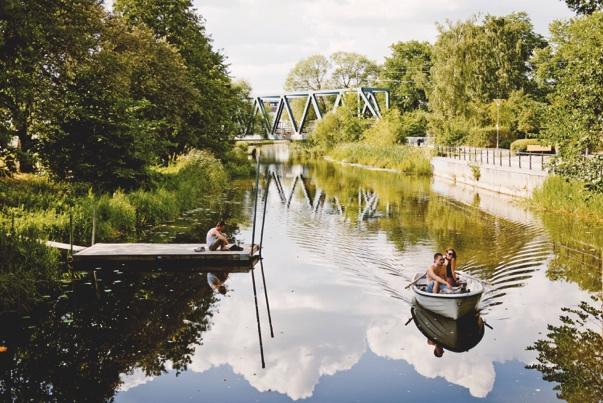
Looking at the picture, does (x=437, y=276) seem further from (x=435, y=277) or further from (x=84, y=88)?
(x=84, y=88)

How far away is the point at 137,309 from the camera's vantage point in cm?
1236

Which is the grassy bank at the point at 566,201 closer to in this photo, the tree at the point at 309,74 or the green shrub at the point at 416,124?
the green shrub at the point at 416,124

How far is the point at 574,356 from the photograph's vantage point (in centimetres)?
986

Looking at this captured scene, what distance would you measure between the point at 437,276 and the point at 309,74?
93.0 metres

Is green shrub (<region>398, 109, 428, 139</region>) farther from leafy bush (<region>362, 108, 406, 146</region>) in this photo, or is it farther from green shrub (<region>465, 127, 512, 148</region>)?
green shrub (<region>465, 127, 512, 148</region>)

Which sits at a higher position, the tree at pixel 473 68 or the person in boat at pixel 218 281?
the tree at pixel 473 68

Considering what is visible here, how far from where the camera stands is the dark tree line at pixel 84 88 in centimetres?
1361

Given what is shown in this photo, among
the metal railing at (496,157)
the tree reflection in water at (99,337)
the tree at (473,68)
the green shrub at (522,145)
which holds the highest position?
the tree at (473,68)

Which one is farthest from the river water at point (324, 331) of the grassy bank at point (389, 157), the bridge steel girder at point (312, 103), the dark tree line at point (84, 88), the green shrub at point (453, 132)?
the bridge steel girder at point (312, 103)

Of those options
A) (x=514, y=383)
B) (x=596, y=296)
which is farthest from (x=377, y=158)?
(x=514, y=383)

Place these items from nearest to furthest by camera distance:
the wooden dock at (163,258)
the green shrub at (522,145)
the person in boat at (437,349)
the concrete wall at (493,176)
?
the person in boat at (437,349)
the wooden dock at (163,258)
the concrete wall at (493,176)
the green shrub at (522,145)

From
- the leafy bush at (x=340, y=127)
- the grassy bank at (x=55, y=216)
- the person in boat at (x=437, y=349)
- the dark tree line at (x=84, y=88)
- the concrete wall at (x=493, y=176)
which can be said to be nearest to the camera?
the person in boat at (x=437, y=349)

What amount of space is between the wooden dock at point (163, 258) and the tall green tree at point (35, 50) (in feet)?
9.90

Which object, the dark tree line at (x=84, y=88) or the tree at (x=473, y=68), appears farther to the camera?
the tree at (x=473, y=68)
